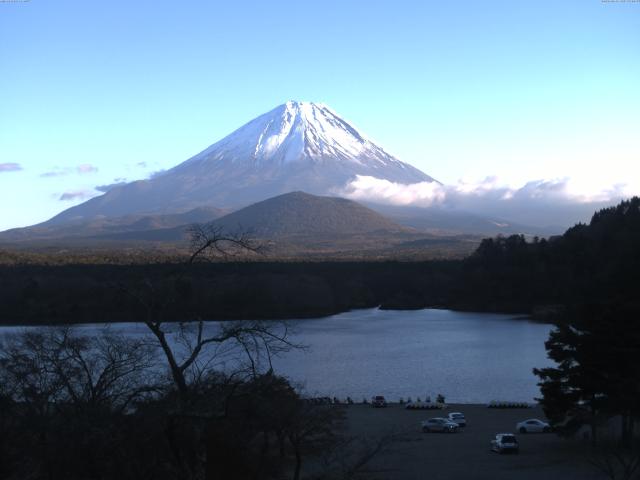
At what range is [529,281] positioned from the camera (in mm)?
33938

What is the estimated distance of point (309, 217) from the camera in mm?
82312

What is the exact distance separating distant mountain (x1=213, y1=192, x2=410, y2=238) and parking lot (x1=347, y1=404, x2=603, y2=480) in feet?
205

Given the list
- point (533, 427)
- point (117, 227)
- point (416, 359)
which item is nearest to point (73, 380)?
point (533, 427)

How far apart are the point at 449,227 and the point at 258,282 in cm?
6535

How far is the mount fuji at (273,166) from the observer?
337 ft

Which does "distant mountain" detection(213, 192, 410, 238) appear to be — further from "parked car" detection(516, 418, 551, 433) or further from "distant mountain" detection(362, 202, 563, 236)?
"parked car" detection(516, 418, 551, 433)

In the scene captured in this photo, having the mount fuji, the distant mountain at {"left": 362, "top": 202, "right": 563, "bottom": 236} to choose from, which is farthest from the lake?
the mount fuji

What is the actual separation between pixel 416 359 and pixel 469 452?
9436 millimetres

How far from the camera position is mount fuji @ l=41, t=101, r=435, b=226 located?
10269 cm

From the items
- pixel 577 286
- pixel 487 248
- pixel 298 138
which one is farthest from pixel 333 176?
pixel 577 286

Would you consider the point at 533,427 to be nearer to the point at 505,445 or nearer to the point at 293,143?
the point at 505,445

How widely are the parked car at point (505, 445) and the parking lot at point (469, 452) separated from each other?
0.09 meters

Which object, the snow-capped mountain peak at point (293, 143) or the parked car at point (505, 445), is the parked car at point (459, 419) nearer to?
the parked car at point (505, 445)

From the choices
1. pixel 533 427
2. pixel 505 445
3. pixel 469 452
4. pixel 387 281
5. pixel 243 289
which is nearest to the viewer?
pixel 505 445
